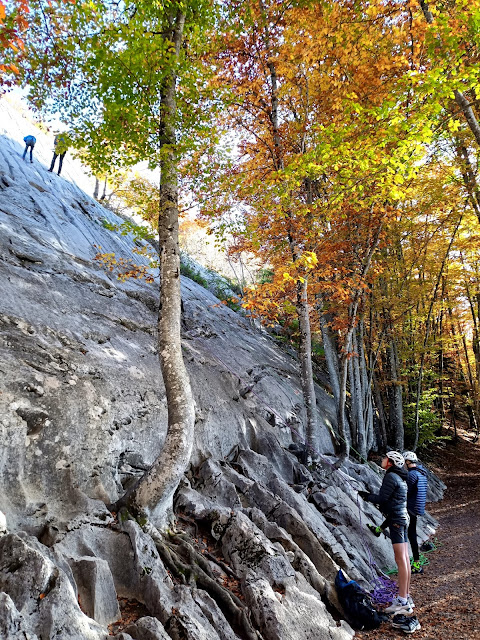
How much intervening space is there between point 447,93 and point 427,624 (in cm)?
779

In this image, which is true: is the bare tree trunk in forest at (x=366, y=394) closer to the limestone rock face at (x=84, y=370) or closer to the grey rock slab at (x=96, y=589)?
the limestone rock face at (x=84, y=370)

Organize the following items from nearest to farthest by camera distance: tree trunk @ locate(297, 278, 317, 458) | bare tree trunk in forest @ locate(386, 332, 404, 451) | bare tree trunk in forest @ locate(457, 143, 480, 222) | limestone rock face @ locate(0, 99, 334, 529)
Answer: limestone rock face @ locate(0, 99, 334, 529)
tree trunk @ locate(297, 278, 317, 458)
bare tree trunk in forest @ locate(457, 143, 480, 222)
bare tree trunk in forest @ locate(386, 332, 404, 451)

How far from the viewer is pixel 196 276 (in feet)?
64.6

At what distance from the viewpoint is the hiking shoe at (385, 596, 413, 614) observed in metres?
5.04

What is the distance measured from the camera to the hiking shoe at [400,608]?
5037 millimetres

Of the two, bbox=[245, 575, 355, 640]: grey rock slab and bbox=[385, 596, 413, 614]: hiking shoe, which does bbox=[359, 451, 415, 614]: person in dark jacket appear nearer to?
bbox=[385, 596, 413, 614]: hiking shoe

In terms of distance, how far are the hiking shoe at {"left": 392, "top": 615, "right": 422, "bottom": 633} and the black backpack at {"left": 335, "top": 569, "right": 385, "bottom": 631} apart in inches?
6.5

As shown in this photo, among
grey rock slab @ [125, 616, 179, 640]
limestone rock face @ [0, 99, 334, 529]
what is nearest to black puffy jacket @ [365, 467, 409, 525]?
limestone rock face @ [0, 99, 334, 529]

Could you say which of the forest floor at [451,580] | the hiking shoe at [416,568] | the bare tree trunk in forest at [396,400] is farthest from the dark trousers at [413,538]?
the bare tree trunk in forest at [396,400]

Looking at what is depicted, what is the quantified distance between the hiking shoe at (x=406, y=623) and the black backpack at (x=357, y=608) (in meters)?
0.16

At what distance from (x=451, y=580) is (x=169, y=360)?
20.3ft

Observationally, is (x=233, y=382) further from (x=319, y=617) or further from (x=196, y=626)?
(x=196, y=626)

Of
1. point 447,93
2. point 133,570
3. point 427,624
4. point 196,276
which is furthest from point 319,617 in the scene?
point 196,276

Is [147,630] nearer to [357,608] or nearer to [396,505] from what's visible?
[357,608]
